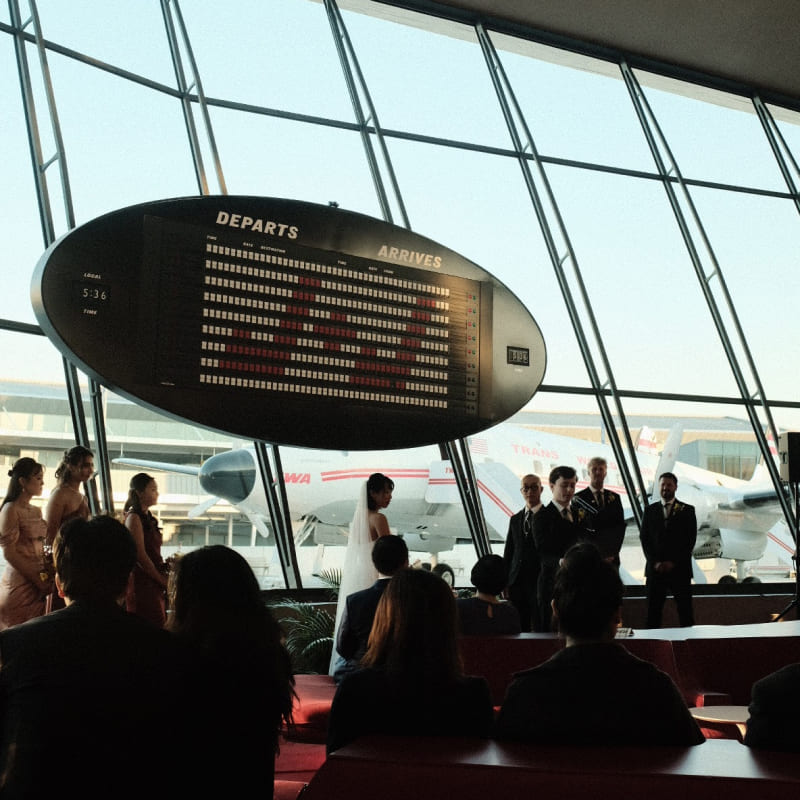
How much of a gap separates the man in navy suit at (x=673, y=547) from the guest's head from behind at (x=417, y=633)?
506 cm

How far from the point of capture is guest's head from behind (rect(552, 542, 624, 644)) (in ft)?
5.92

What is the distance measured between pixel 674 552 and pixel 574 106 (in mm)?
4618

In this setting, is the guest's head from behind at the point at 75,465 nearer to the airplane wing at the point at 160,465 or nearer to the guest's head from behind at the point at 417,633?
the airplane wing at the point at 160,465

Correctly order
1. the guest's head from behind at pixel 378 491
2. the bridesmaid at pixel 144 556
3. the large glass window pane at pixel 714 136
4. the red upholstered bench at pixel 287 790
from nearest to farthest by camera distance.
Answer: the red upholstered bench at pixel 287 790, the bridesmaid at pixel 144 556, the guest's head from behind at pixel 378 491, the large glass window pane at pixel 714 136

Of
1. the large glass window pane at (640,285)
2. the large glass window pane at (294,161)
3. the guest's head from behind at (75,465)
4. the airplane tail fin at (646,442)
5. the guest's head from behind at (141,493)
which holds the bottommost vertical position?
the guest's head from behind at (141,493)

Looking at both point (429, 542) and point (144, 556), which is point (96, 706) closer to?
point (144, 556)

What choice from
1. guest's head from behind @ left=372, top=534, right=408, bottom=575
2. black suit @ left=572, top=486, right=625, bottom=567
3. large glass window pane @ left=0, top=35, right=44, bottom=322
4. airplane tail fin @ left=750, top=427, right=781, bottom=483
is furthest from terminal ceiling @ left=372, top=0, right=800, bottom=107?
guest's head from behind @ left=372, top=534, right=408, bottom=575

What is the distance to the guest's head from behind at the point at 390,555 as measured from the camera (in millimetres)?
3721

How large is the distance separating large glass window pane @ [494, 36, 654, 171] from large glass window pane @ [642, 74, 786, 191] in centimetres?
44

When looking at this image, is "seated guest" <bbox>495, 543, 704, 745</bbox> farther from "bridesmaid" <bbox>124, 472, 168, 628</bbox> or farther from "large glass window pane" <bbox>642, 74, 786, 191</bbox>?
"large glass window pane" <bbox>642, 74, 786, 191</bbox>

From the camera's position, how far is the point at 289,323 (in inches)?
175

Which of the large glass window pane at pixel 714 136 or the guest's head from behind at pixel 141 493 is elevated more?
the large glass window pane at pixel 714 136

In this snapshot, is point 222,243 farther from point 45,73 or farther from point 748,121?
point 748,121

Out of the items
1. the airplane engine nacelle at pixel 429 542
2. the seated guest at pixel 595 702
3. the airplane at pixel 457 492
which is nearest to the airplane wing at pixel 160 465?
the airplane at pixel 457 492
